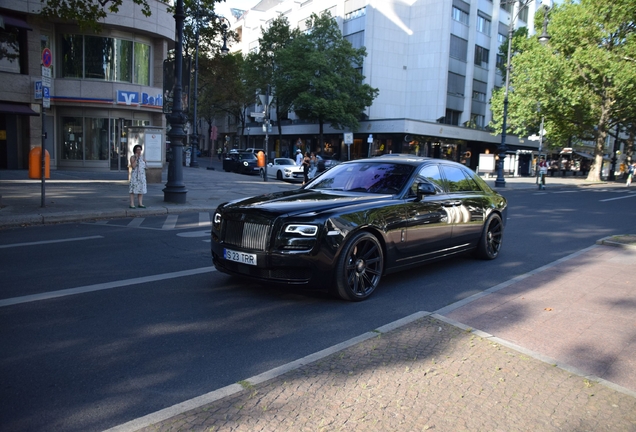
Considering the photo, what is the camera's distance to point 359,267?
5461mm

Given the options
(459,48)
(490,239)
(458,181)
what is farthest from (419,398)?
(459,48)

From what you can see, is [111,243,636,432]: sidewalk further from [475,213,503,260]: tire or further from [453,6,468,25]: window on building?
[453,6,468,25]: window on building

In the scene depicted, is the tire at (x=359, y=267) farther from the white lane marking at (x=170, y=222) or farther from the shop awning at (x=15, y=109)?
the shop awning at (x=15, y=109)

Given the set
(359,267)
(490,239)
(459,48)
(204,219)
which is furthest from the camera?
(459,48)

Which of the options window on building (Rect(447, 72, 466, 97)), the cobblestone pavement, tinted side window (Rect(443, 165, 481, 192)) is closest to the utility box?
tinted side window (Rect(443, 165, 481, 192))

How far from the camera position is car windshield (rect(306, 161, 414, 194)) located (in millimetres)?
6395

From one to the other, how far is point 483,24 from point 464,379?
57.8 metres

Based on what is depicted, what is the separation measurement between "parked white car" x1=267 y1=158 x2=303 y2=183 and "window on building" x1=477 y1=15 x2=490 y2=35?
3387 centimetres

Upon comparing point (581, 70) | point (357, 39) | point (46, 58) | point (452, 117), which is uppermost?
point (357, 39)

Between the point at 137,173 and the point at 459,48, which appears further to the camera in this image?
the point at 459,48

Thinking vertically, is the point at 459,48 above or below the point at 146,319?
above

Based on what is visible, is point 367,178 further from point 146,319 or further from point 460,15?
point 460,15

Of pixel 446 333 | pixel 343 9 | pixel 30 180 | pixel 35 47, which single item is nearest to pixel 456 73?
pixel 343 9

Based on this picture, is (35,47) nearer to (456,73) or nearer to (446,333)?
(446,333)
